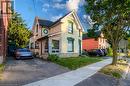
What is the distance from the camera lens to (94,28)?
81.8 ft

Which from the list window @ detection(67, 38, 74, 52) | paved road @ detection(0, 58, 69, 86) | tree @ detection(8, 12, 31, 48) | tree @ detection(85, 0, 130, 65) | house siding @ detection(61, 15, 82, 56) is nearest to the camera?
paved road @ detection(0, 58, 69, 86)

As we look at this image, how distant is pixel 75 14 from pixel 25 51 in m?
10.9

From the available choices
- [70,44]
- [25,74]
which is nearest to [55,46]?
[70,44]

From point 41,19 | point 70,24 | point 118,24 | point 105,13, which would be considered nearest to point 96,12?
point 105,13

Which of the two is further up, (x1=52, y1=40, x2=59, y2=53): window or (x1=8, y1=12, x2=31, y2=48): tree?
(x1=8, y1=12, x2=31, y2=48): tree

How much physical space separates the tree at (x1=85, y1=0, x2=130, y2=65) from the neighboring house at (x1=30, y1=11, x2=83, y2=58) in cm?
1079

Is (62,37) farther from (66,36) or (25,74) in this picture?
(25,74)

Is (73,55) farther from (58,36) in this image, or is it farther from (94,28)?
(94,28)

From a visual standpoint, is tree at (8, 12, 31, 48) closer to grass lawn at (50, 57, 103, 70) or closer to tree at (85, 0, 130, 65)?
grass lawn at (50, 57, 103, 70)

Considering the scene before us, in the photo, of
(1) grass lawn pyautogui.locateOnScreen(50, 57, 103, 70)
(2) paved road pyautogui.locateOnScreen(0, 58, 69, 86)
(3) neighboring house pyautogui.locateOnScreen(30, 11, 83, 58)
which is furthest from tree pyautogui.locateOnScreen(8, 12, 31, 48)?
(2) paved road pyautogui.locateOnScreen(0, 58, 69, 86)

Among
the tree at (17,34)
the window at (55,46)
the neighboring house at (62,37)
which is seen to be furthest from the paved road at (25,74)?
the tree at (17,34)

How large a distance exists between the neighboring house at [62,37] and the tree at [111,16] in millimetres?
10790

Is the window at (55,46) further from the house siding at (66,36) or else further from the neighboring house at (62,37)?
the house siding at (66,36)

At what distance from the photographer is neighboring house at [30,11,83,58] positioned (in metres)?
35.2
